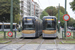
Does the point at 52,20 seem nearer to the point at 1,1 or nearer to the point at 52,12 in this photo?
the point at 1,1

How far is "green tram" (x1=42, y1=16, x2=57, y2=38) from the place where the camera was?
23203mm

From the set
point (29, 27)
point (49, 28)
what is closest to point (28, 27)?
point (29, 27)

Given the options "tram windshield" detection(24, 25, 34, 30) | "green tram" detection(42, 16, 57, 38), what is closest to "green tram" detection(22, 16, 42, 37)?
"tram windshield" detection(24, 25, 34, 30)

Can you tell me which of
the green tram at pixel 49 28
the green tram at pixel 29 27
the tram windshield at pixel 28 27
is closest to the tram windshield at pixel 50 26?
the green tram at pixel 49 28

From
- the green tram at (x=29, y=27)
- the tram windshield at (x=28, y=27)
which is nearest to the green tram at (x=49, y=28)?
the green tram at (x=29, y=27)

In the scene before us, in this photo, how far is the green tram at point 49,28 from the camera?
2320 centimetres

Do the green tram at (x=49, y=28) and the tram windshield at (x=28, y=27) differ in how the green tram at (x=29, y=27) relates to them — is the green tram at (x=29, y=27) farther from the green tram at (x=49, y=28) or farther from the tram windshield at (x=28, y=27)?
the green tram at (x=49, y=28)

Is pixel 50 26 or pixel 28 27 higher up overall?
pixel 50 26

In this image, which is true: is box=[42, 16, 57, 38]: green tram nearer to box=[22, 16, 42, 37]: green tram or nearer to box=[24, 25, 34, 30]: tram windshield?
box=[22, 16, 42, 37]: green tram

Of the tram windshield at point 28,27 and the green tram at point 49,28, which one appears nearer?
the green tram at point 49,28

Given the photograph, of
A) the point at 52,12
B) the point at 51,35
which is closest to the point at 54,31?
the point at 51,35

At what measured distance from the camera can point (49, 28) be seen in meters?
23.4

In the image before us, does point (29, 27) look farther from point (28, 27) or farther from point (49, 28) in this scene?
point (49, 28)

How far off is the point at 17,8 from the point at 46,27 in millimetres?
22323
